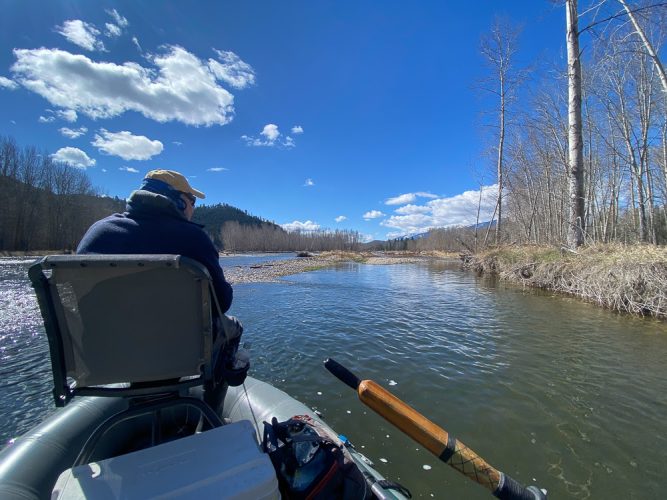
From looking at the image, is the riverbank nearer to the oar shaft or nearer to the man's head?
the man's head

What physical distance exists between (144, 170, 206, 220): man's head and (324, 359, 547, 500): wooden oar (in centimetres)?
182

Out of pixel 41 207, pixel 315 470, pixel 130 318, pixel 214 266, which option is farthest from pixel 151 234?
pixel 41 207

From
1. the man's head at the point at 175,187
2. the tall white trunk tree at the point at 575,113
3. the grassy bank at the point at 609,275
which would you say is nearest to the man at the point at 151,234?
the man's head at the point at 175,187

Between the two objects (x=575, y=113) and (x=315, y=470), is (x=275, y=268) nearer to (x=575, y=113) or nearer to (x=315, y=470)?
(x=575, y=113)

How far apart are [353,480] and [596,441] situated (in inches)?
117

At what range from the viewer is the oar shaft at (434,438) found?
1557 millimetres

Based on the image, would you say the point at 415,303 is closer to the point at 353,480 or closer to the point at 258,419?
the point at 258,419

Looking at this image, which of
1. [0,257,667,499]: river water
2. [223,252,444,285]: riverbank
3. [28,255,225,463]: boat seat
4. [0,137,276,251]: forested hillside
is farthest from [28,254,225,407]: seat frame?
[0,137,276,251]: forested hillside

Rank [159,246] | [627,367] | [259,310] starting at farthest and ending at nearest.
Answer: [259,310] → [627,367] → [159,246]

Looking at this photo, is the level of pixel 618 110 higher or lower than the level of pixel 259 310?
higher

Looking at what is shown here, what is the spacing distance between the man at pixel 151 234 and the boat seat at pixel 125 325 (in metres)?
0.26

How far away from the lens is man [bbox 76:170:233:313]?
5.69ft

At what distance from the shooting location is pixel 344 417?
135 inches

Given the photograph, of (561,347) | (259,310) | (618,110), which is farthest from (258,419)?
(618,110)
